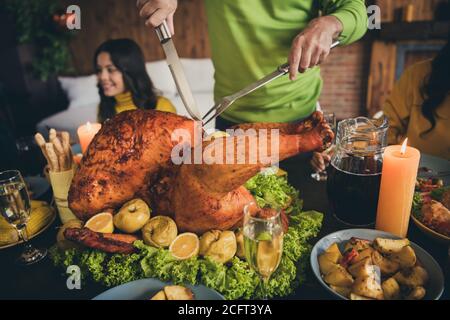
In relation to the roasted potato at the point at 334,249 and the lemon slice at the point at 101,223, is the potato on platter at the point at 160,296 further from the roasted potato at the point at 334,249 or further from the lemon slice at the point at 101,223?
the roasted potato at the point at 334,249

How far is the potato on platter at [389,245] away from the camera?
96 centimetres

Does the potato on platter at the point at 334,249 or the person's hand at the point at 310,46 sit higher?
the person's hand at the point at 310,46

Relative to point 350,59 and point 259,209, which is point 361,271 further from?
point 350,59

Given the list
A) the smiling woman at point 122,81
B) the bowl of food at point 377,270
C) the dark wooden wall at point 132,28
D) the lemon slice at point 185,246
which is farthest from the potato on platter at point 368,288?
the dark wooden wall at point 132,28

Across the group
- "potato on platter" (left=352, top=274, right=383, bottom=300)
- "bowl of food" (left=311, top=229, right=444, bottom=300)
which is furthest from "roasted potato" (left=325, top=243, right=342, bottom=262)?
"potato on platter" (left=352, top=274, right=383, bottom=300)

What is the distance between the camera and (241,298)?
933mm

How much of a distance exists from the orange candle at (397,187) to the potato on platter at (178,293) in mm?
587

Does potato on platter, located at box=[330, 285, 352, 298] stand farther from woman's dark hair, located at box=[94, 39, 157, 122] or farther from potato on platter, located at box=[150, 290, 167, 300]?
woman's dark hair, located at box=[94, 39, 157, 122]

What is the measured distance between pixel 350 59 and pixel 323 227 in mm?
3834

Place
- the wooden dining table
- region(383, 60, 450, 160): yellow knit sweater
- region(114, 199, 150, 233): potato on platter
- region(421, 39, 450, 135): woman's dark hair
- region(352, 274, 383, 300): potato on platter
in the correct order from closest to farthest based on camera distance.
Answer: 1. region(352, 274, 383, 300): potato on platter
2. the wooden dining table
3. region(114, 199, 150, 233): potato on platter
4. region(421, 39, 450, 135): woman's dark hair
5. region(383, 60, 450, 160): yellow knit sweater

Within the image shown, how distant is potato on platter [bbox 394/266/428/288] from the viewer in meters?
0.88

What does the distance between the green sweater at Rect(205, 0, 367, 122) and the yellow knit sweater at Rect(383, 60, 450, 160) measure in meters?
0.46

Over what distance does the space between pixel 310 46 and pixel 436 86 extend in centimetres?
97

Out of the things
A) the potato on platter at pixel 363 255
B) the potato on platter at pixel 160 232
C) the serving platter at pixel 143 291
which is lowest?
the serving platter at pixel 143 291
